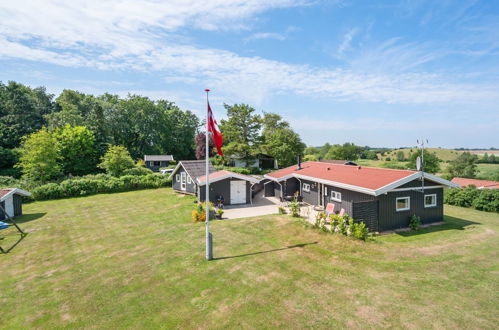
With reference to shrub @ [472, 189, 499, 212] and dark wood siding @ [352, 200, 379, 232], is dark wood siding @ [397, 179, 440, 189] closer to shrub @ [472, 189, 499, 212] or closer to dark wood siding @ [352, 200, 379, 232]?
dark wood siding @ [352, 200, 379, 232]

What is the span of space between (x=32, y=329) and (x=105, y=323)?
1.80 m

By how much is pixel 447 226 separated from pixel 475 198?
833 centimetres

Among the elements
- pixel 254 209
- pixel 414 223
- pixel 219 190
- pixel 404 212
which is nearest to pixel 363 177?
pixel 404 212

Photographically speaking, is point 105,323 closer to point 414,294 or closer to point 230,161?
point 414,294

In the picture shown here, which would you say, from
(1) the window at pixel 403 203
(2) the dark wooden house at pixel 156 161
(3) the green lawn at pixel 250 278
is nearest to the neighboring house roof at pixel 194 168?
(3) the green lawn at pixel 250 278

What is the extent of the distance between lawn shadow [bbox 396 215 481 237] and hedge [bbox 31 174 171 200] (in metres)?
25.5

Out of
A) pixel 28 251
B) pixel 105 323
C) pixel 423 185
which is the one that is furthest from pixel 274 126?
pixel 105 323

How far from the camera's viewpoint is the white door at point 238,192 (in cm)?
2112

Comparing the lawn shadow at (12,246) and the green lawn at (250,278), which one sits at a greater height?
the green lawn at (250,278)

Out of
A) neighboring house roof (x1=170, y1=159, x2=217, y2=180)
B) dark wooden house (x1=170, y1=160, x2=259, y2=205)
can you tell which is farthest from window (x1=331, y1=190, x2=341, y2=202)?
neighboring house roof (x1=170, y1=159, x2=217, y2=180)

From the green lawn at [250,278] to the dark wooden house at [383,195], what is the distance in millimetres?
1078

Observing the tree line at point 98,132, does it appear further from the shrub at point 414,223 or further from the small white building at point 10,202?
the shrub at point 414,223

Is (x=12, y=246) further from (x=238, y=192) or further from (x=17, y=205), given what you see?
(x=238, y=192)

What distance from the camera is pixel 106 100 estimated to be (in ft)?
187
